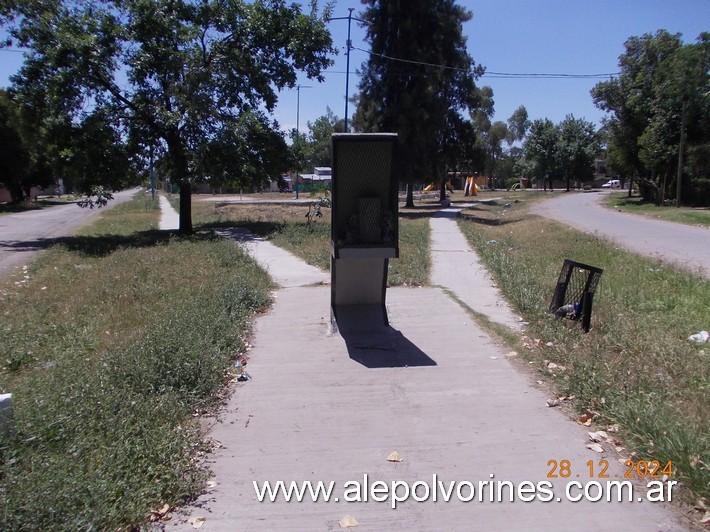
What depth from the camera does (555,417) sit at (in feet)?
16.1

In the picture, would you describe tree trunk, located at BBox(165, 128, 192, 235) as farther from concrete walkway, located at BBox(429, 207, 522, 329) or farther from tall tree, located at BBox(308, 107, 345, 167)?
tall tree, located at BBox(308, 107, 345, 167)

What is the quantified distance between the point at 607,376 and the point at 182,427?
3583 mm

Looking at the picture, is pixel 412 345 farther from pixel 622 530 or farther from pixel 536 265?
pixel 536 265

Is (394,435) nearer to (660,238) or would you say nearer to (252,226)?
(660,238)

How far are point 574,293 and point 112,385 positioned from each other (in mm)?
5645

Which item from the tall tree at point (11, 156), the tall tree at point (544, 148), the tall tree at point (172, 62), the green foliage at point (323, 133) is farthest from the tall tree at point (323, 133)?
the tall tree at point (172, 62)

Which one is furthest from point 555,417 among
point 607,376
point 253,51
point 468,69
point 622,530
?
point 468,69

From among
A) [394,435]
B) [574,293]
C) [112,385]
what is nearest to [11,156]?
[112,385]

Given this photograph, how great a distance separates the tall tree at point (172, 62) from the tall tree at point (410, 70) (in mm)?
9748

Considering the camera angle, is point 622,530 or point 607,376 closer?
point 622,530

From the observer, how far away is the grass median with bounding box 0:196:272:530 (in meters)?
3.45

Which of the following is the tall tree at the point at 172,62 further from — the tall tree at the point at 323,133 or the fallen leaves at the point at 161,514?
the tall tree at the point at 323,133

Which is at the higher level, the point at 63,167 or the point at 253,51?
the point at 253,51

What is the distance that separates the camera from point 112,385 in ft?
16.8
